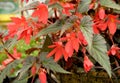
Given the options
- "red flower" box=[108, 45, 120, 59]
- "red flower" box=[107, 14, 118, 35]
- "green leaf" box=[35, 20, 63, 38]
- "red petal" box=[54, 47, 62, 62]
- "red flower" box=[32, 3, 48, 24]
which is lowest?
"red flower" box=[108, 45, 120, 59]

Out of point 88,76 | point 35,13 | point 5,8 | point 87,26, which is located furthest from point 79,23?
point 5,8

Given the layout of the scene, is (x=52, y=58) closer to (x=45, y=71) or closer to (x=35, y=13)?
(x=45, y=71)

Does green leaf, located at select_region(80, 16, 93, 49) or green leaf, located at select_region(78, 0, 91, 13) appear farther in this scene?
green leaf, located at select_region(78, 0, 91, 13)

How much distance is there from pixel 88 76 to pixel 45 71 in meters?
0.22

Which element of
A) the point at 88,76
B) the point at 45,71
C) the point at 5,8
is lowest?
the point at 5,8

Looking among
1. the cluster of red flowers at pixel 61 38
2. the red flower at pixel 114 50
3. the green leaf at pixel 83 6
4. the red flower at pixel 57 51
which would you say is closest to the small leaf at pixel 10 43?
the cluster of red flowers at pixel 61 38

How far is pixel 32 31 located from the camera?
50.4 inches

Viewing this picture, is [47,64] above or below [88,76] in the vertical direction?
above

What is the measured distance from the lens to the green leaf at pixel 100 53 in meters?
1.23

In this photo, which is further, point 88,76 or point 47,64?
point 88,76

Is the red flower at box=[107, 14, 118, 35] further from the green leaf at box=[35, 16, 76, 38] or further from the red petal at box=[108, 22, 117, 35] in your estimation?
the green leaf at box=[35, 16, 76, 38]

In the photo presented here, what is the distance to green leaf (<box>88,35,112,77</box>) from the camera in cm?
123

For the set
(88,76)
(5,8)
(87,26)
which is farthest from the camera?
(5,8)

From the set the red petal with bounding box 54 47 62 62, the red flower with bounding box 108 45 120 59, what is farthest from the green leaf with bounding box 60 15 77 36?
the red flower with bounding box 108 45 120 59
